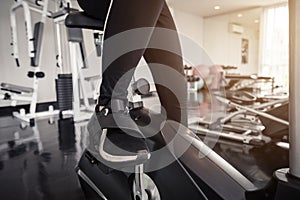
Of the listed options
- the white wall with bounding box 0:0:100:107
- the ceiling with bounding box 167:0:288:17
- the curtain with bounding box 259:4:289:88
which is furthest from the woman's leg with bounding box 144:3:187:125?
the curtain with bounding box 259:4:289:88

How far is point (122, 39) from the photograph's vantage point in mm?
786

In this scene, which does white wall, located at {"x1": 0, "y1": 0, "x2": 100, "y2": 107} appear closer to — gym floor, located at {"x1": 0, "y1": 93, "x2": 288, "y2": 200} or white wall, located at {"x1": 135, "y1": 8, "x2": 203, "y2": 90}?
gym floor, located at {"x1": 0, "y1": 93, "x2": 288, "y2": 200}

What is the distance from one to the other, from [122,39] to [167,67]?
0.34 meters

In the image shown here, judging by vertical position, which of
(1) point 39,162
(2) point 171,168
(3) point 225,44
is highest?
(3) point 225,44

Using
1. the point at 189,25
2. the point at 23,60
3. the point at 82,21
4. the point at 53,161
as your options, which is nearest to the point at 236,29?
the point at 189,25

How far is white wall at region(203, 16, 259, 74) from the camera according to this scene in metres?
8.16

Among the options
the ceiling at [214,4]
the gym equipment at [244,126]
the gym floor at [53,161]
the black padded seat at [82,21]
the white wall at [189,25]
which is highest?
the ceiling at [214,4]

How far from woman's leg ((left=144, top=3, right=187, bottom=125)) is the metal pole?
484mm

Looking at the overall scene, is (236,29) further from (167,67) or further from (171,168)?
(171,168)

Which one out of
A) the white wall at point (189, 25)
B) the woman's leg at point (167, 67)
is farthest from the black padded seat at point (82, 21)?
the white wall at point (189, 25)

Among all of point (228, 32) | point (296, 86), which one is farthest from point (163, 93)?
point (228, 32)

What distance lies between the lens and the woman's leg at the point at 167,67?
3.48 ft

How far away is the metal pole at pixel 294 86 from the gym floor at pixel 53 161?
30 centimetres

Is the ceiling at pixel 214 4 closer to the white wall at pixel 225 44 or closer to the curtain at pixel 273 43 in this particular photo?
the curtain at pixel 273 43
